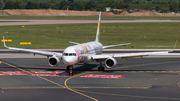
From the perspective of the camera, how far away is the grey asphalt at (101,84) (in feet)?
93.6

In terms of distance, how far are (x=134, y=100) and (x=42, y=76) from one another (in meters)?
16.4

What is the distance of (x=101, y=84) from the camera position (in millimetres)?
34375

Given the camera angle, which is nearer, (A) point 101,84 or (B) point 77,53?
(A) point 101,84

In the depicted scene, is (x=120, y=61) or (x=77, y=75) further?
(x=120, y=61)

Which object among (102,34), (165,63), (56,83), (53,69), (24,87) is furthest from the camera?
(102,34)

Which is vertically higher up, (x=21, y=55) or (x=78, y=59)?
(x=78, y=59)

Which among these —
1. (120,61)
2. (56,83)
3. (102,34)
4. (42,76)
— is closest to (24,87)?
(56,83)

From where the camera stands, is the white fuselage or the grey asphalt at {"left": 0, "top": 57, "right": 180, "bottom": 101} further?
the white fuselage

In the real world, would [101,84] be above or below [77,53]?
below

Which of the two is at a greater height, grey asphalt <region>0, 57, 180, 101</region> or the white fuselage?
the white fuselage

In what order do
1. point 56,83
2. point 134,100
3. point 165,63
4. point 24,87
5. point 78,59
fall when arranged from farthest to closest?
point 165,63
point 78,59
point 56,83
point 24,87
point 134,100

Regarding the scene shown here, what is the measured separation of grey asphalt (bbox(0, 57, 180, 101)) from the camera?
28531 millimetres

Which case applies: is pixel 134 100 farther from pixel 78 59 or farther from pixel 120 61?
pixel 120 61

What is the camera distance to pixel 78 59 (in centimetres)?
3872
